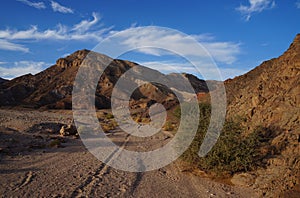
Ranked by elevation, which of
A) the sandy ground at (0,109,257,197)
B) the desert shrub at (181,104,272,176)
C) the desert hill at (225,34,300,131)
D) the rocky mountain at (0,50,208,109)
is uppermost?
the rocky mountain at (0,50,208,109)

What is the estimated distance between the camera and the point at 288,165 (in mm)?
8375

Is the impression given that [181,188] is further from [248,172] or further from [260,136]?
[260,136]

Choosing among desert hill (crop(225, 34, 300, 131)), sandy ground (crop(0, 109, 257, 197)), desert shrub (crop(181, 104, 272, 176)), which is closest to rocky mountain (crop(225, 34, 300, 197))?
desert hill (crop(225, 34, 300, 131))

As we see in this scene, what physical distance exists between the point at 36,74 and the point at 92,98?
110 ft

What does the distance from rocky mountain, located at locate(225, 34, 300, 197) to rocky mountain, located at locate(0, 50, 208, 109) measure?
48.6 metres

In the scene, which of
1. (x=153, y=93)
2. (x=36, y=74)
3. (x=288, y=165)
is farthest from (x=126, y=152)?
(x=36, y=74)

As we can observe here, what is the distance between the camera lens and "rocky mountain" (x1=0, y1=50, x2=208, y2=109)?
6869 cm

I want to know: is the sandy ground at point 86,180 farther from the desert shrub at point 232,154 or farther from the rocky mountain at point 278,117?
the rocky mountain at point 278,117

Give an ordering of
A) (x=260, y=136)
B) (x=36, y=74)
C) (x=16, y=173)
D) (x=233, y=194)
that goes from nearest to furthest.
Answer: (x=233, y=194) < (x=16, y=173) < (x=260, y=136) < (x=36, y=74)

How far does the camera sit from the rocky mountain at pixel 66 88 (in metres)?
68.7

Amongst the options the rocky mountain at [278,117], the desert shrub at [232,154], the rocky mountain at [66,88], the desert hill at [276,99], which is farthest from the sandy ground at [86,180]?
the rocky mountain at [66,88]

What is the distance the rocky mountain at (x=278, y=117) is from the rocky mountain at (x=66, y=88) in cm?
4856

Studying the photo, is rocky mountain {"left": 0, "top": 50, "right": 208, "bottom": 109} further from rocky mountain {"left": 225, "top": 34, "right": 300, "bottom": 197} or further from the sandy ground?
the sandy ground

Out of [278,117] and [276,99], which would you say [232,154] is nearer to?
[278,117]
